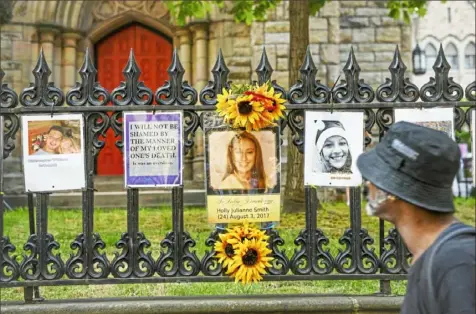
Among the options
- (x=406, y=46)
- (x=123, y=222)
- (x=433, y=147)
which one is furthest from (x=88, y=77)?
(x=406, y=46)

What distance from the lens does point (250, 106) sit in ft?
13.3

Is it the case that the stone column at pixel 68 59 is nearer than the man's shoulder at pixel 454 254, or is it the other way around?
the man's shoulder at pixel 454 254

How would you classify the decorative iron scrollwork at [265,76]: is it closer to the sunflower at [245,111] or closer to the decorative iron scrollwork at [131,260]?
the sunflower at [245,111]

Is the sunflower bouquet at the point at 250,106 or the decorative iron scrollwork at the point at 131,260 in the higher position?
the sunflower bouquet at the point at 250,106

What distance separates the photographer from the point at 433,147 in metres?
1.67

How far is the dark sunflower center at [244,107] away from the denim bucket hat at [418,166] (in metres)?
2.33

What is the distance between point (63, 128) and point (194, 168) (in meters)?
8.45

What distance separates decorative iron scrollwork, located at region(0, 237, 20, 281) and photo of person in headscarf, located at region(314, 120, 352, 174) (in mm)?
2158

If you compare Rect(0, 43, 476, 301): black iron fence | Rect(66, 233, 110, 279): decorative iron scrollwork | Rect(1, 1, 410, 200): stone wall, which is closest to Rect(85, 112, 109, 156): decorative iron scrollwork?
Rect(0, 43, 476, 301): black iron fence

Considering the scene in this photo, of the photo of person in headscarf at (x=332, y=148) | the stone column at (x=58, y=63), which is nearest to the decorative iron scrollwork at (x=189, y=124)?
the photo of person in headscarf at (x=332, y=148)

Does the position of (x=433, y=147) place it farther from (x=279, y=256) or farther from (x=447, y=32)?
(x=447, y=32)

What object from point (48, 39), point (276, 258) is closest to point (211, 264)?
point (276, 258)

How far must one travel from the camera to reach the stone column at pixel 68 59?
1337 cm

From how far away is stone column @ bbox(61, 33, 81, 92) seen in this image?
43.9ft
